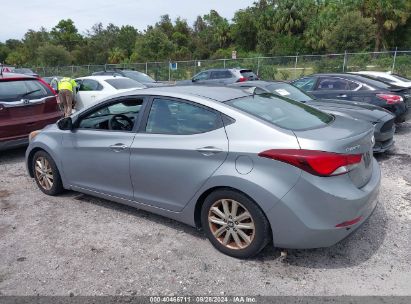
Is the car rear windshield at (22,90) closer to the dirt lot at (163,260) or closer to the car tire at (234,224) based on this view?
the dirt lot at (163,260)

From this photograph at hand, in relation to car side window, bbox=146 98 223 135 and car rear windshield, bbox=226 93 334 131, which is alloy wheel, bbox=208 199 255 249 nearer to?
car side window, bbox=146 98 223 135

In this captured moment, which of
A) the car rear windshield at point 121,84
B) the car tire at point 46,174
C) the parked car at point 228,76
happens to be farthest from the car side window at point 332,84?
the parked car at point 228,76

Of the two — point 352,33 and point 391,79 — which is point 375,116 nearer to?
point 391,79

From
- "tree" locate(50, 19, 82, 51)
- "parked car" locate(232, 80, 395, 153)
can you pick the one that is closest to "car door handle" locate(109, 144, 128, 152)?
"parked car" locate(232, 80, 395, 153)

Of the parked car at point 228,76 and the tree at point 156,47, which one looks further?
the tree at point 156,47

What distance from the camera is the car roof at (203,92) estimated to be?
379 centimetres

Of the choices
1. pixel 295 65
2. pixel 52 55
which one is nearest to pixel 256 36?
pixel 52 55

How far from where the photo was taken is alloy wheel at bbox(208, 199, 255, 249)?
3.37 metres

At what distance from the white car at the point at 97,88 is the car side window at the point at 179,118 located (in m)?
7.10

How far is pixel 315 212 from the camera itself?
3.07m

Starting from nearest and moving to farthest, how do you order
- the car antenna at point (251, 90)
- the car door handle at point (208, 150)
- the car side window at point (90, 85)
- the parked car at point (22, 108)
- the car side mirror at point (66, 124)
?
the car door handle at point (208, 150)
the car antenna at point (251, 90)
the car side mirror at point (66, 124)
the parked car at point (22, 108)
the car side window at point (90, 85)

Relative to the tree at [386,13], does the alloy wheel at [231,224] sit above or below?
below

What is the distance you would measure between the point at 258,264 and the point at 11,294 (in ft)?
6.76

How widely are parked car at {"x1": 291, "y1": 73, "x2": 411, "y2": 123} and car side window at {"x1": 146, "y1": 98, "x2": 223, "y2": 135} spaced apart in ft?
19.0
